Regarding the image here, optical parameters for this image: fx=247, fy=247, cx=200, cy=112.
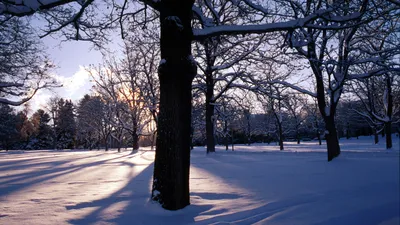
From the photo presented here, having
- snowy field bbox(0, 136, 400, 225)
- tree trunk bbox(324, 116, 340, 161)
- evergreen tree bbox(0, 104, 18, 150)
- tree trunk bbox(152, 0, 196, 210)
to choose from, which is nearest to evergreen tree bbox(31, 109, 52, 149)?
evergreen tree bbox(0, 104, 18, 150)

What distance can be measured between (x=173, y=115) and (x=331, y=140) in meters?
8.68

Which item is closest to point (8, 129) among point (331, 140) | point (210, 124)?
point (210, 124)

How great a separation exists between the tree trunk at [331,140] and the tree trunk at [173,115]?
8235 mm

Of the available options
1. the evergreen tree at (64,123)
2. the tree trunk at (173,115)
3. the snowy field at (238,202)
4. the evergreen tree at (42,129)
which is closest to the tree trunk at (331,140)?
the snowy field at (238,202)

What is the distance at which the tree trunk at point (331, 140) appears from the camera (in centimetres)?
1006

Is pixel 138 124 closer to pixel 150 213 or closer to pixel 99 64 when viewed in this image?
pixel 99 64

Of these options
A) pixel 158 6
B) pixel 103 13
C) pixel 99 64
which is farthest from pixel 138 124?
pixel 158 6

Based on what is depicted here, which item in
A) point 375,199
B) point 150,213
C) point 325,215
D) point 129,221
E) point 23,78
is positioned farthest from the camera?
point 23,78

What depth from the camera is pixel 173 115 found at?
3885 millimetres

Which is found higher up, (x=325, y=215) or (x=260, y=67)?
(x=260, y=67)

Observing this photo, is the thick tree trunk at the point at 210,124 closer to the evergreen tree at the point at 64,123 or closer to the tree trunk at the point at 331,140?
the tree trunk at the point at 331,140

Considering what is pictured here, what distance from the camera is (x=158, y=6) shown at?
4371mm

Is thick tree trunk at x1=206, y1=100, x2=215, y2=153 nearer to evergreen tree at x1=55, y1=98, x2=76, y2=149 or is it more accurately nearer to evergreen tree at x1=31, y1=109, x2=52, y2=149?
evergreen tree at x1=55, y1=98, x2=76, y2=149

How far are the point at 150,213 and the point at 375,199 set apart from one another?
9.28 ft
